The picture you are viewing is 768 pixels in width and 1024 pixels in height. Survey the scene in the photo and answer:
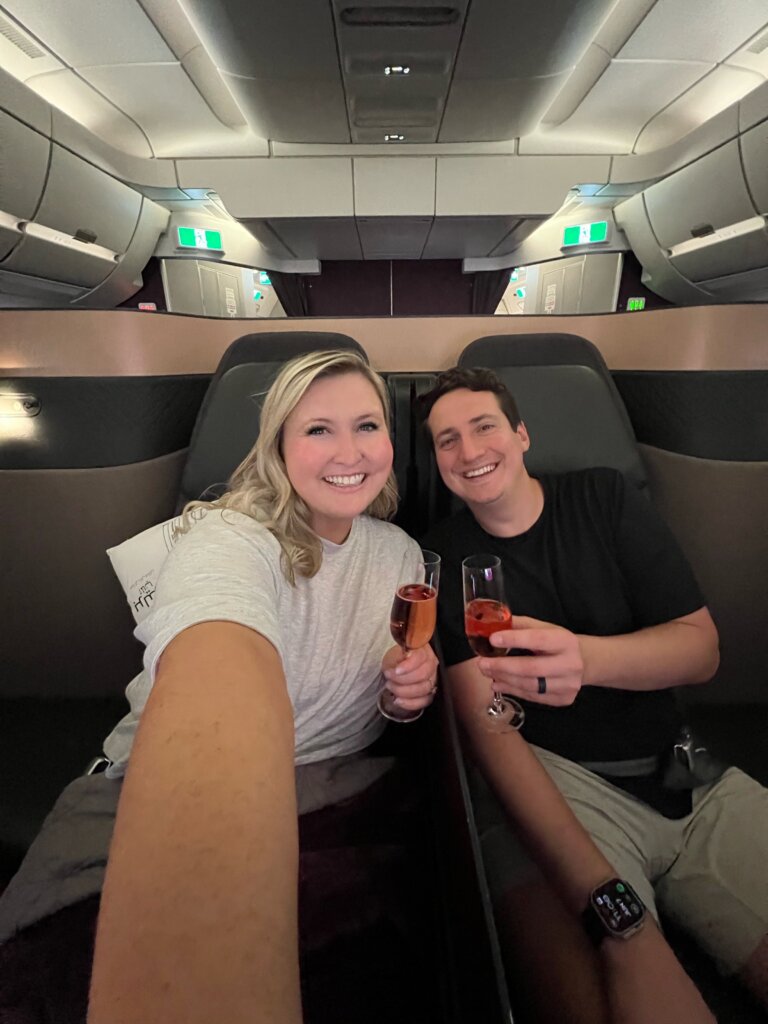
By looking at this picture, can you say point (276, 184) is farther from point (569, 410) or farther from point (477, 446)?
point (477, 446)

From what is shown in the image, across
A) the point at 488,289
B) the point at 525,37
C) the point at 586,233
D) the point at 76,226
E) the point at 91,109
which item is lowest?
the point at 488,289

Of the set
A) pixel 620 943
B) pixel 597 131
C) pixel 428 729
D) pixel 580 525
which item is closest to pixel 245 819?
pixel 428 729

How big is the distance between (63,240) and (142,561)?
20.3ft

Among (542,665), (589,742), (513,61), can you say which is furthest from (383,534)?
(513,61)

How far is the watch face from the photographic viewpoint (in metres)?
0.80

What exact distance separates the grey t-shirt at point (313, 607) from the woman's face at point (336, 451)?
11 centimetres

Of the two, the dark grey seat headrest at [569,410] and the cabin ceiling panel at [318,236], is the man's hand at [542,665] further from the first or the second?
the cabin ceiling panel at [318,236]

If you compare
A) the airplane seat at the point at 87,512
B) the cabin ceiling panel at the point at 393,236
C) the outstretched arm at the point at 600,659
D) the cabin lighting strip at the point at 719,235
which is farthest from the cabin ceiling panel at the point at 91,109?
the cabin lighting strip at the point at 719,235

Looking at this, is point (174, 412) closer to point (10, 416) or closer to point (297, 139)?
point (10, 416)

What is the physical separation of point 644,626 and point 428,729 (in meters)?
0.66

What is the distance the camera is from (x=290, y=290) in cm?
976

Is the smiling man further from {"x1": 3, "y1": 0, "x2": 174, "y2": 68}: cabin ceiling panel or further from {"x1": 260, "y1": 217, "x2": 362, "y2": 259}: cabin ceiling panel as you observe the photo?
{"x1": 260, "y1": 217, "x2": 362, "y2": 259}: cabin ceiling panel

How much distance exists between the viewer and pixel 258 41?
3619 millimetres

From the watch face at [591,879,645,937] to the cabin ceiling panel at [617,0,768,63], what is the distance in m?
5.50
